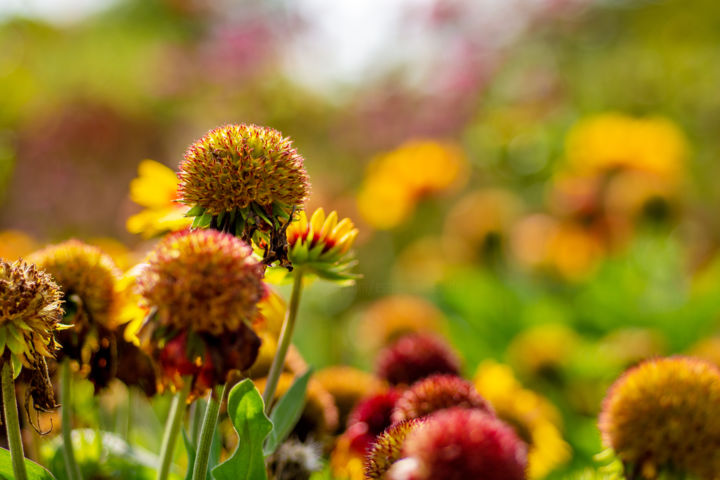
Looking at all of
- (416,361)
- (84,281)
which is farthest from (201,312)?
(416,361)

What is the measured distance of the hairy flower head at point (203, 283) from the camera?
55cm

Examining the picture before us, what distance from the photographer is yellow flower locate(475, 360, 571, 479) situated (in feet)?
3.58

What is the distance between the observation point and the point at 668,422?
0.71m

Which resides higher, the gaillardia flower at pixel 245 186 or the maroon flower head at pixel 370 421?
the gaillardia flower at pixel 245 186

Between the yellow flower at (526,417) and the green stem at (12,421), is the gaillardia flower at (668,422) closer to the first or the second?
the yellow flower at (526,417)

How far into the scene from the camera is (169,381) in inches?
22.8

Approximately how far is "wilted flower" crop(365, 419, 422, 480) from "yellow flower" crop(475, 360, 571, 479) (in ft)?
1.43

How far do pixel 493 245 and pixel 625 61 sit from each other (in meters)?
2.40

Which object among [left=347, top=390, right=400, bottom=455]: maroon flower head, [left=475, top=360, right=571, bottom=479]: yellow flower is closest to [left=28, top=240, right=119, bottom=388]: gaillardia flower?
[left=347, top=390, right=400, bottom=455]: maroon flower head

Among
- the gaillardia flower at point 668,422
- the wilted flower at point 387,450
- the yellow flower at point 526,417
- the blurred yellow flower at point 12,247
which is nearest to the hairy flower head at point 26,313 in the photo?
the wilted flower at point 387,450

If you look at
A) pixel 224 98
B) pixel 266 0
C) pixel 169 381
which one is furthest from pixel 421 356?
pixel 266 0

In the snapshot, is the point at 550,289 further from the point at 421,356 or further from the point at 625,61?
the point at 625,61

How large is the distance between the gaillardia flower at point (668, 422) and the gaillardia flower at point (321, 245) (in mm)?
288

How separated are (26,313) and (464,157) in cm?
249
